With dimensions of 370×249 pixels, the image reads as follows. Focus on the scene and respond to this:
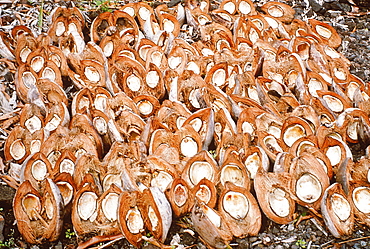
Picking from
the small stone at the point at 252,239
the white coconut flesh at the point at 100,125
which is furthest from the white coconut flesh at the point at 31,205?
the small stone at the point at 252,239

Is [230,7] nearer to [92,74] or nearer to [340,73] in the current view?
[340,73]

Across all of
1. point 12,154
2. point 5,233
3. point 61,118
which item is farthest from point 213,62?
point 5,233

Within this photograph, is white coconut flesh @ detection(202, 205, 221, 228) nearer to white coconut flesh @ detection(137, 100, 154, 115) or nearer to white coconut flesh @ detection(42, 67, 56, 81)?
white coconut flesh @ detection(137, 100, 154, 115)

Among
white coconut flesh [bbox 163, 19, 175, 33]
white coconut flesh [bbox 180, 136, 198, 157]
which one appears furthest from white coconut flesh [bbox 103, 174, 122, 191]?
white coconut flesh [bbox 163, 19, 175, 33]

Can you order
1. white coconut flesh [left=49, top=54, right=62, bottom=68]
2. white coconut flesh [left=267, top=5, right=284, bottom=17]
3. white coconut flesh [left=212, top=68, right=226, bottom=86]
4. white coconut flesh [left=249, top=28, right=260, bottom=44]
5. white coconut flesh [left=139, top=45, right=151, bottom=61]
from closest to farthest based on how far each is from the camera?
white coconut flesh [left=212, top=68, right=226, bottom=86]
white coconut flesh [left=49, top=54, right=62, bottom=68]
white coconut flesh [left=139, top=45, right=151, bottom=61]
white coconut flesh [left=249, top=28, right=260, bottom=44]
white coconut flesh [left=267, top=5, right=284, bottom=17]

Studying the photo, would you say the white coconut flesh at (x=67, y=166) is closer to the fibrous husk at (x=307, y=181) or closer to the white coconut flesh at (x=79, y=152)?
the white coconut flesh at (x=79, y=152)

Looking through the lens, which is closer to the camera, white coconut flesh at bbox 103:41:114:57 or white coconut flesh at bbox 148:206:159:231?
white coconut flesh at bbox 148:206:159:231
